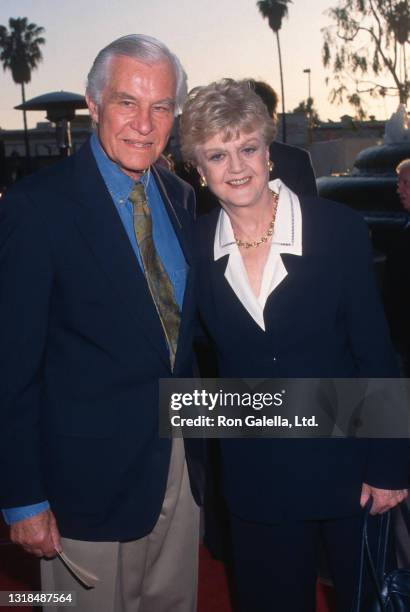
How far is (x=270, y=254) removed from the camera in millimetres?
2195

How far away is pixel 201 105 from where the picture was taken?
2.19m

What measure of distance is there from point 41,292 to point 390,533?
1313mm

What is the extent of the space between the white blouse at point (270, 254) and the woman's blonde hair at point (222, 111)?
0.26m

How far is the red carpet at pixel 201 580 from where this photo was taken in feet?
10.6

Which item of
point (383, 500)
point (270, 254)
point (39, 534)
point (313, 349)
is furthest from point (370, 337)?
point (39, 534)

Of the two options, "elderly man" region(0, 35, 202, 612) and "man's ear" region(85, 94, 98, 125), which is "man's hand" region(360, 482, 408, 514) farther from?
"man's ear" region(85, 94, 98, 125)

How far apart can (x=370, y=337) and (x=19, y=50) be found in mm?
53888

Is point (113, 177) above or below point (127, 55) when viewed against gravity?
below

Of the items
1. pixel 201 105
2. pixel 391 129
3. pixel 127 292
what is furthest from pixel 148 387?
pixel 391 129

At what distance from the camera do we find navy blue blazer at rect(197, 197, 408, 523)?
214 centimetres

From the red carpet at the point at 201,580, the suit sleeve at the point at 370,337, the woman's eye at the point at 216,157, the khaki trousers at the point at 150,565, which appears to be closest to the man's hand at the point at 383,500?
the suit sleeve at the point at 370,337

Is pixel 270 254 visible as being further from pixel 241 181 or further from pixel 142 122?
pixel 142 122

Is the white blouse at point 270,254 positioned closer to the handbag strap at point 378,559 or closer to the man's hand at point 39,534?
the handbag strap at point 378,559

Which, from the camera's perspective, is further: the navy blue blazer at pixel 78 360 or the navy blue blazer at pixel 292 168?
the navy blue blazer at pixel 292 168
